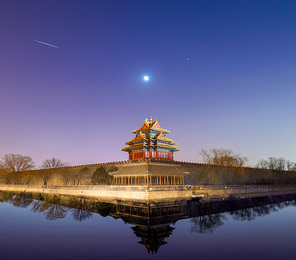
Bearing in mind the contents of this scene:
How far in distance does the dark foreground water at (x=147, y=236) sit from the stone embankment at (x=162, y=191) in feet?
27.1

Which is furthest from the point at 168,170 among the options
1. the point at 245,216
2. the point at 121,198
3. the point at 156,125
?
the point at 245,216

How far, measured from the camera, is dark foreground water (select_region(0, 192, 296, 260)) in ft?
37.9

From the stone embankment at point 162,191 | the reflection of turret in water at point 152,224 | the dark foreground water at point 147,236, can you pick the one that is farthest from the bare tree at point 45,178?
the reflection of turret in water at point 152,224

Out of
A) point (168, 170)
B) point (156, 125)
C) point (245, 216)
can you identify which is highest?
point (156, 125)

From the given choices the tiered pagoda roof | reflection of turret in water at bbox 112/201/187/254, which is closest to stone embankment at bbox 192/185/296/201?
the tiered pagoda roof

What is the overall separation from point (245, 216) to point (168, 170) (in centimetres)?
1812

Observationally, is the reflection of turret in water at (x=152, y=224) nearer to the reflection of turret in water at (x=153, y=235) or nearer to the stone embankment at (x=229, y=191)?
the reflection of turret in water at (x=153, y=235)

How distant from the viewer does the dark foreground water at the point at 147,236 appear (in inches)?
455

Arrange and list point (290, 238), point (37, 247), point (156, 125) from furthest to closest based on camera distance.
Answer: point (156, 125) → point (290, 238) → point (37, 247)

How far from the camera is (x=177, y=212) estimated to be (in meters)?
22.7

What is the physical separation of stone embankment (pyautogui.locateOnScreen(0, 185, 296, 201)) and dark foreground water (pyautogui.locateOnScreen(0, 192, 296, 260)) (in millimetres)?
8260

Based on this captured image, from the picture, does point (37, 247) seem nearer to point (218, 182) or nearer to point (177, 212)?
point (177, 212)

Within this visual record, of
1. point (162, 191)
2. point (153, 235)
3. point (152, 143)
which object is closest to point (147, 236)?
point (153, 235)

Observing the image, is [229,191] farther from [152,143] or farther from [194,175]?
[152,143]
